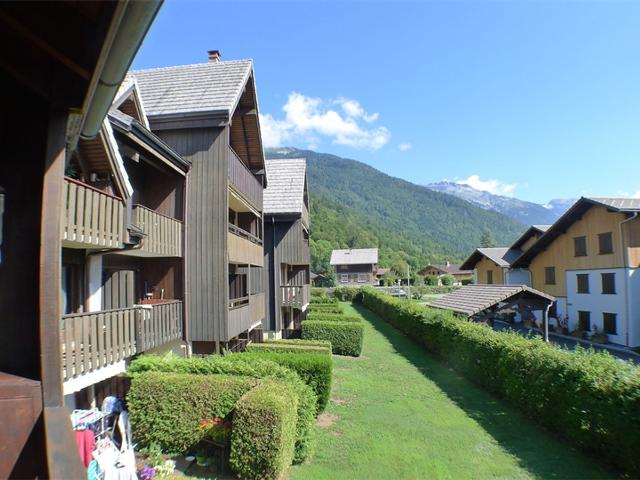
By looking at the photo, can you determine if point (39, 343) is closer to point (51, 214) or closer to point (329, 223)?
point (51, 214)

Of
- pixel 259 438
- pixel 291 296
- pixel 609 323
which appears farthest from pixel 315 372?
pixel 609 323

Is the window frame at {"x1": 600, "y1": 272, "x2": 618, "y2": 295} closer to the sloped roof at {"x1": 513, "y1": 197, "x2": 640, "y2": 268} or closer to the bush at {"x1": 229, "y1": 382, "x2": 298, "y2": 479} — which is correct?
the sloped roof at {"x1": 513, "y1": 197, "x2": 640, "y2": 268}

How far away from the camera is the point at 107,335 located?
7652mm

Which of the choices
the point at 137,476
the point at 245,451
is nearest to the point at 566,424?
the point at 245,451

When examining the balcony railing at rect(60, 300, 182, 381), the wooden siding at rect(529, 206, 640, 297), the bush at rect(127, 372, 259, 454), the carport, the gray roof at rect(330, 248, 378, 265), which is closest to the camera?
the balcony railing at rect(60, 300, 182, 381)

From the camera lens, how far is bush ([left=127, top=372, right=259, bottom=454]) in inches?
298

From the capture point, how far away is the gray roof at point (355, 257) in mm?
87431

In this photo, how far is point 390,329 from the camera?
28.7 meters

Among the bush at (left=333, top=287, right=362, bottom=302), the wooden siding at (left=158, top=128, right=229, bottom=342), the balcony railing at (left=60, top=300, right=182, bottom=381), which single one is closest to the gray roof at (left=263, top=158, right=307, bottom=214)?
the wooden siding at (left=158, top=128, right=229, bottom=342)

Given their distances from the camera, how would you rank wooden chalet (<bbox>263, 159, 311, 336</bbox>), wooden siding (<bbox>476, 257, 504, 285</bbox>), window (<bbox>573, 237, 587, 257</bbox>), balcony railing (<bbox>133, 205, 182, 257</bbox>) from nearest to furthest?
balcony railing (<bbox>133, 205, 182, 257</bbox>) → wooden chalet (<bbox>263, 159, 311, 336</bbox>) → window (<bbox>573, 237, 587, 257</bbox>) → wooden siding (<bbox>476, 257, 504, 285</bbox>)

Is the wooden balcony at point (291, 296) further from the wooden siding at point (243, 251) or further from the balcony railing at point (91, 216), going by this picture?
the balcony railing at point (91, 216)

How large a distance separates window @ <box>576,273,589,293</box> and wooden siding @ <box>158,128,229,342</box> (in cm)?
2461

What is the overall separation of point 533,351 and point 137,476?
9.71 metres

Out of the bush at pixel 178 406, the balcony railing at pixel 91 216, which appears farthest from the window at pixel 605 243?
the balcony railing at pixel 91 216
